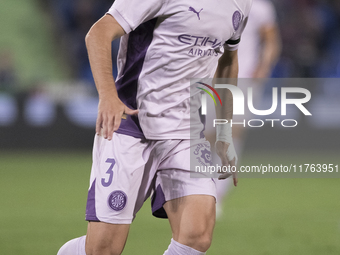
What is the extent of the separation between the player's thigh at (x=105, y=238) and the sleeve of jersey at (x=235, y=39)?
1075 millimetres

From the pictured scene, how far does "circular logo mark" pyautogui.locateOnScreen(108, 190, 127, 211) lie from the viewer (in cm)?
227

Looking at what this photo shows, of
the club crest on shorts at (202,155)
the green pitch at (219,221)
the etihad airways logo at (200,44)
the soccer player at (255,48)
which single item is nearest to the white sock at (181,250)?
the club crest on shorts at (202,155)

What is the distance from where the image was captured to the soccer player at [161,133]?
88.6 inches

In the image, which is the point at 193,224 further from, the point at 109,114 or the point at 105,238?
the point at 109,114

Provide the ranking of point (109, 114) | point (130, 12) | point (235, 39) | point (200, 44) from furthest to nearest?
point (235, 39)
point (200, 44)
point (130, 12)
point (109, 114)

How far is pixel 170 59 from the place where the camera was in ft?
7.60

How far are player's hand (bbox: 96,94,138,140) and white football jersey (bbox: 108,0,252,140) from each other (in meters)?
0.35

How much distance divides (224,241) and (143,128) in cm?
170

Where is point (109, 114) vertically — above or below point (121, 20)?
below

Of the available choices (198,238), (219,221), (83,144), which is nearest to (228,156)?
(198,238)

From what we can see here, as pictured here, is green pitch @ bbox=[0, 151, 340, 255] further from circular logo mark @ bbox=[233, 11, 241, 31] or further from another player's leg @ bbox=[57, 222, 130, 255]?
circular logo mark @ bbox=[233, 11, 241, 31]

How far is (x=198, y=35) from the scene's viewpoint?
2307 millimetres

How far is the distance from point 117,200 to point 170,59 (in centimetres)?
69

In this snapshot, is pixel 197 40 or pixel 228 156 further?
pixel 228 156
